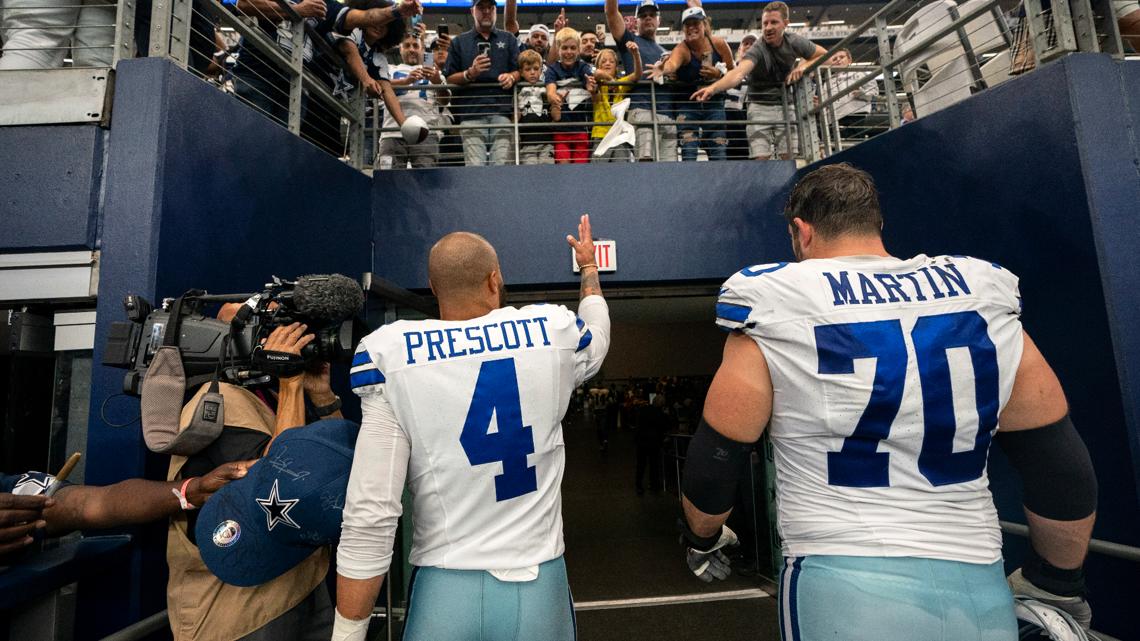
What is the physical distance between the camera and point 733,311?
1446mm

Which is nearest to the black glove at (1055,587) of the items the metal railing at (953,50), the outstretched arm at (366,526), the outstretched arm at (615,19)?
the outstretched arm at (366,526)

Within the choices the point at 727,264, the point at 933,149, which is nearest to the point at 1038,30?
the point at 933,149

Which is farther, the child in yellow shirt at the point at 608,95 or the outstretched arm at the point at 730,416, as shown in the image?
the child in yellow shirt at the point at 608,95

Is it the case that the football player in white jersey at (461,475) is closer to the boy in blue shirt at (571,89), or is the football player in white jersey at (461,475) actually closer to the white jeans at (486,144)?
the white jeans at (486,144)

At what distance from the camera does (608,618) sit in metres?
4.56

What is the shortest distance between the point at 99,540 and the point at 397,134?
3.97 metres

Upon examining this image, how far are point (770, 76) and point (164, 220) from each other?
5157mm

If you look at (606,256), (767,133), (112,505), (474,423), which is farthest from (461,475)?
(767,133)

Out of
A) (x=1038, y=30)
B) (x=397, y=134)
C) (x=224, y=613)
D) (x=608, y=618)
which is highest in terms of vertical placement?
(x=397, y=134)

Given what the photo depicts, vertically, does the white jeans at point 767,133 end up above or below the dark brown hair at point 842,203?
above

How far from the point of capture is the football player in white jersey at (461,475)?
1486 millimetres

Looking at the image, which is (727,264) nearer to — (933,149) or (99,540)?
(933,149)

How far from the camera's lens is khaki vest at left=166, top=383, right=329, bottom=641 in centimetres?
172

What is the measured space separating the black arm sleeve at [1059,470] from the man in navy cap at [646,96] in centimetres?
409
